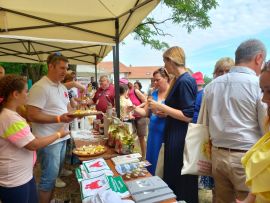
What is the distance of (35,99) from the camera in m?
2.39

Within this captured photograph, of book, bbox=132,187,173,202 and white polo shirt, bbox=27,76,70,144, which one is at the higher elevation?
white polo shirt, bbox=27,76,70,144

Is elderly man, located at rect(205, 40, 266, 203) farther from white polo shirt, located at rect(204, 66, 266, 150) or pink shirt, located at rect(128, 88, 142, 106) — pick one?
pink shirt, located at rect(128, 88, 142, 106)

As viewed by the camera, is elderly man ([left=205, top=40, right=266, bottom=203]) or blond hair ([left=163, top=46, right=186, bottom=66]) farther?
blond hair ([left=163, top=46, right=186, bottom=66])

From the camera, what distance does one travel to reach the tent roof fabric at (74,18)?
2676 millimetres

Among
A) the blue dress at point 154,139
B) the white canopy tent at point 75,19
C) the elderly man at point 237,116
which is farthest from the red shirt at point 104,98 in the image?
the elderly man at point 237,116

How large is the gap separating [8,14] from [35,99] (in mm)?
1257

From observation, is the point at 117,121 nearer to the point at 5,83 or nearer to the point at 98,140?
the point at 98,140

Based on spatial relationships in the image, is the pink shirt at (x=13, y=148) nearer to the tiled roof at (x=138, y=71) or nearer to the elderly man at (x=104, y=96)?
the elderly man at (x=104, y=96)

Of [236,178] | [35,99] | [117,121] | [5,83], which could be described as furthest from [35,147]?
[236,178]

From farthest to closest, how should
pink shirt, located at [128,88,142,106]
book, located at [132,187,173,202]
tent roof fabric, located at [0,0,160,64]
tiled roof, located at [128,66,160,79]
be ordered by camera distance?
tiled roof, located at [128,66,160,79] → pink shirt, located at [128,88,142,106] → tent roof fabric, located at [0,0,160,64] → book, located at [132,187,173,202]

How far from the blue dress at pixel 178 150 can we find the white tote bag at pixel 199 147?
0.23m

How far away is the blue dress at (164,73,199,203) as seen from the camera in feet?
7.34

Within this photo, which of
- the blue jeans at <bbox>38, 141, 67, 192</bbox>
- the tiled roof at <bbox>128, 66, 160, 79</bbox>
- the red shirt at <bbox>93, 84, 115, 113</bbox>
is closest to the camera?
the blue jeans at <bbox>38, 141, 67, 192</bbox>

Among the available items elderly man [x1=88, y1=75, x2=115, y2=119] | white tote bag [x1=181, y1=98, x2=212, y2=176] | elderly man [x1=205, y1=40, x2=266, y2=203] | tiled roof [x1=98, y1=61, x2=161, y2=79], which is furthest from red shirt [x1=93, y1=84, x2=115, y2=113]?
tiled roof [x1=98, y1=61, x2=161, y2=79]
